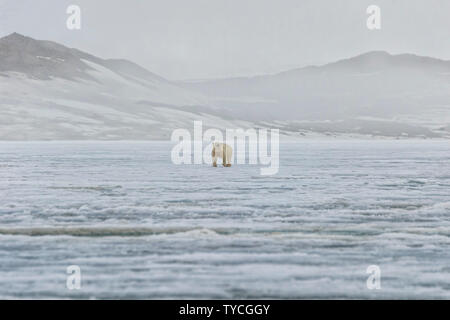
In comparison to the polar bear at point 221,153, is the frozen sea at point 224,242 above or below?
below

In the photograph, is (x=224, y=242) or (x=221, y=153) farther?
(x=221, y=153)

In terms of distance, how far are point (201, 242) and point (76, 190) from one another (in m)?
6.23

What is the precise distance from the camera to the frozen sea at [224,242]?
5.31m

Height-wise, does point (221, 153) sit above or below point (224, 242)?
above

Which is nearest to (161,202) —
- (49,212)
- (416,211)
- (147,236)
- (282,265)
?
(49,212)

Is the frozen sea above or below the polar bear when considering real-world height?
below

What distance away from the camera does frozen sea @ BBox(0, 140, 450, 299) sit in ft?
17.4

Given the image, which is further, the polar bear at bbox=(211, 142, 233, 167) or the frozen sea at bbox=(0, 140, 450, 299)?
the polar bear at bbox=(211, 142, 233, 167)

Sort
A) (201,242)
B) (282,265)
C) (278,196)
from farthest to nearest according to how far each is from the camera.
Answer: (278,196)
(201,242)
(282,265)

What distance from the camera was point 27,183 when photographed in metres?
14.2

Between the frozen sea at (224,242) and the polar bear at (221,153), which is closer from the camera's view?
the frozen sea at (224,242)

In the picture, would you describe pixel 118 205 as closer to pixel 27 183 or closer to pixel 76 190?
pixel 76 190

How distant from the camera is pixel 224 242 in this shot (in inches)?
277
